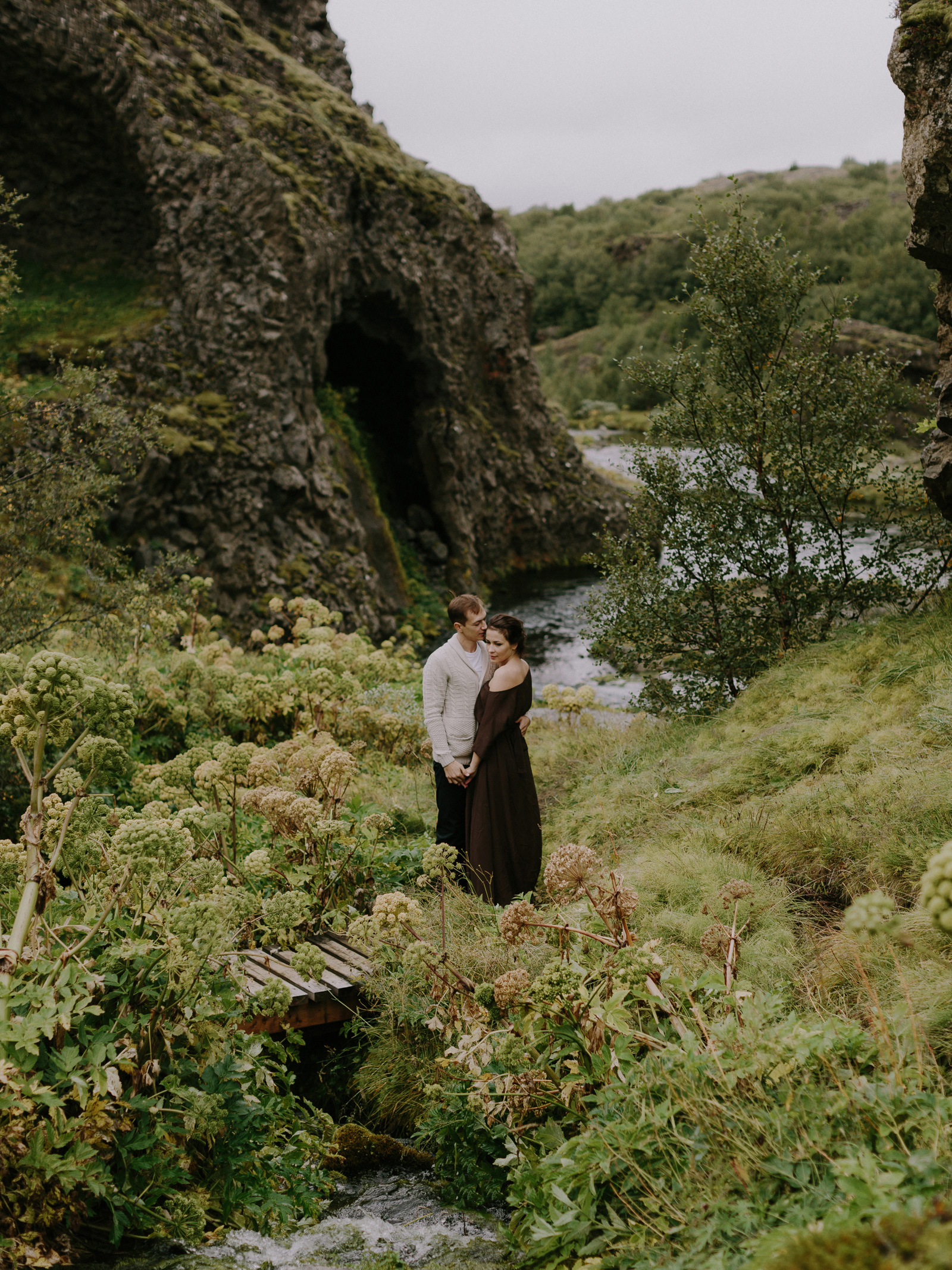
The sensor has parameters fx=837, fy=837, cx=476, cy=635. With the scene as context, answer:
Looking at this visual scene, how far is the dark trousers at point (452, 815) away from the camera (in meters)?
6.19

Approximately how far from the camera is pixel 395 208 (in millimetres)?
21125

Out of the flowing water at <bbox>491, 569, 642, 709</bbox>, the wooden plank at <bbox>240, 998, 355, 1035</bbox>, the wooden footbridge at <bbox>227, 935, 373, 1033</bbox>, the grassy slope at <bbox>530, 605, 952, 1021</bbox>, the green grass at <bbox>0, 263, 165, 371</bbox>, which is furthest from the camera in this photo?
the flowing water at <bbox>491, 569, 642, 709</bbox>

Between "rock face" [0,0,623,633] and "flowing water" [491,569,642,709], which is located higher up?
"rock face" [0,0,623,633]

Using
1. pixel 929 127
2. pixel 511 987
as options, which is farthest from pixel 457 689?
pixel 929 127

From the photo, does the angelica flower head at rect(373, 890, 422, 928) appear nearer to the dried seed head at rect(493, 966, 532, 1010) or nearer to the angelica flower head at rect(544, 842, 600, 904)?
the dried seed head at rect(493, 966, 532, 1010)

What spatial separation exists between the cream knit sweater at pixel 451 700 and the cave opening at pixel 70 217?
511 inches

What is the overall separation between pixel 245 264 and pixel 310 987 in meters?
15.8

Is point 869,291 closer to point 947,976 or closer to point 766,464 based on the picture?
point 766,464

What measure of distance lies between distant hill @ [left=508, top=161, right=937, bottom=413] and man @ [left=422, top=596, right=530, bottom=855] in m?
40.4

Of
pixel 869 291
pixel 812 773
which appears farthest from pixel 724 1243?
pixel 869 291

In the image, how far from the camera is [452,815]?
620 centimetres

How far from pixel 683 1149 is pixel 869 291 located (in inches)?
2479

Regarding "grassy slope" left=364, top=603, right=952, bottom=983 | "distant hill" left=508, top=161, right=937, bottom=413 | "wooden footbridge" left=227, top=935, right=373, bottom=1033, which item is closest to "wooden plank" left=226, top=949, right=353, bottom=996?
"wooden footbridge" left=227, top=935, right=373, bottom=1033

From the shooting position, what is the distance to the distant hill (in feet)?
180
